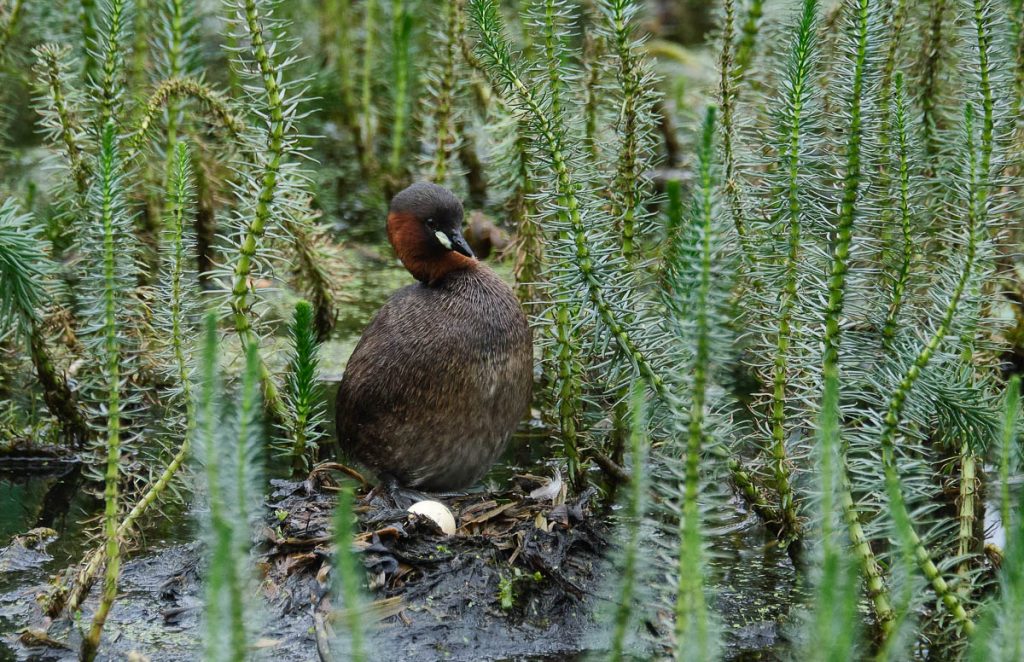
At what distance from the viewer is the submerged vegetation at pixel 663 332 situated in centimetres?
265

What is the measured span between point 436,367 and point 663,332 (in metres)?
1.00

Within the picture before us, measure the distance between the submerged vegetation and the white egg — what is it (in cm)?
24

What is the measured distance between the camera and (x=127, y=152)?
4703mm

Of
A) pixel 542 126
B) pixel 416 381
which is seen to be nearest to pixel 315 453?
pixel 416 381

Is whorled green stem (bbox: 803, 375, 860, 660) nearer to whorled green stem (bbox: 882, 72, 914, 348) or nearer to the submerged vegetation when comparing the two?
the submerged vegetation

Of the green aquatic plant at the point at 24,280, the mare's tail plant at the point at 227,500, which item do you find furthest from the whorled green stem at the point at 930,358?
the green aquatic plant at the point at 24,280

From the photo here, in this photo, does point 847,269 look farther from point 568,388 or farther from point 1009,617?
point 1009,617

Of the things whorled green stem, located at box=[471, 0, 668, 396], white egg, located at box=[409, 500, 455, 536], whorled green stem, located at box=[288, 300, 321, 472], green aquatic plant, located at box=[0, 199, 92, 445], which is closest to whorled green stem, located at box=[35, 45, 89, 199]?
green aquatic plant, located at box=[0, 199, 92, 445]

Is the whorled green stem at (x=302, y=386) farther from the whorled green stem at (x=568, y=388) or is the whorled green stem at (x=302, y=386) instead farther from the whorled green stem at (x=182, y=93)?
the whorled green stem at (x=568, y=388)

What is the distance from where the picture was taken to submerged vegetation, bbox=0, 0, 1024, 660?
2.65 meters

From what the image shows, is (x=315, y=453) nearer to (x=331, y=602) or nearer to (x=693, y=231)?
(x=331, y=602)

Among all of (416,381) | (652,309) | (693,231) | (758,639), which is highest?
(693,231)

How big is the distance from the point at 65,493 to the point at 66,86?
159 cm

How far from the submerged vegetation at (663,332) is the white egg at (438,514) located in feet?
0.77
